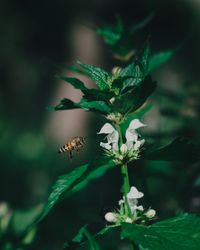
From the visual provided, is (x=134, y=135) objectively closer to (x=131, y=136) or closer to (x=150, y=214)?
(x=131, y=136)

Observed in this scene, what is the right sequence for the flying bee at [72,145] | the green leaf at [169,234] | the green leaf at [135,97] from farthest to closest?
the flying bee at [72,145] → the green leaf at [135,97] → the green leaf at [169,234]

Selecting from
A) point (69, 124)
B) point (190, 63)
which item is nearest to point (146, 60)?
point (190, 63)

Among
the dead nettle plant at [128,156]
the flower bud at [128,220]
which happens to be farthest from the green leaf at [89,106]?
the flower bud at [128,220]

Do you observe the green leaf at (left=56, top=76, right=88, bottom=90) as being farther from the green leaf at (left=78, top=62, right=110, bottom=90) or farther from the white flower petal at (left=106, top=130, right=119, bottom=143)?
the white flower petal at (left=106, top=130, right=119, bottom=143)

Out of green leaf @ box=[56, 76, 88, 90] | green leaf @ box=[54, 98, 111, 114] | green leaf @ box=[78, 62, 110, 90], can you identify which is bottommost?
green leaf @ box=[54, 98, 111, 114]

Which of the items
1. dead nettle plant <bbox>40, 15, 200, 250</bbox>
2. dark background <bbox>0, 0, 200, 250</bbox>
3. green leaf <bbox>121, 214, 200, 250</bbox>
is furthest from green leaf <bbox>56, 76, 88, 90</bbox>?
dark background <bbox>0, 0, 200, 250</bbox>

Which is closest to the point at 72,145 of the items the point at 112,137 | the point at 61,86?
the point at 112,137

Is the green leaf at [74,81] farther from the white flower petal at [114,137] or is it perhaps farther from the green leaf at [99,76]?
the white flower petal at [114,137]
